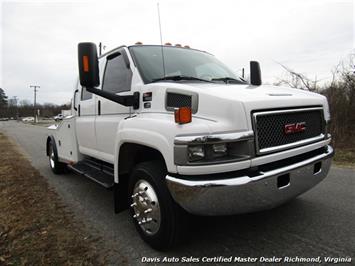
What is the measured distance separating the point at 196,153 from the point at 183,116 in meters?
0.34

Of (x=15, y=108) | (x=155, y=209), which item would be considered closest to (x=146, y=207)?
(x=155, y=209)

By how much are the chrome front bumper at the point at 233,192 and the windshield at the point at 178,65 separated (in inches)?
55.2

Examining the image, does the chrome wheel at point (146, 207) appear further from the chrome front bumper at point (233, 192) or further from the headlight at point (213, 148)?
the headlight at point (213, 148)

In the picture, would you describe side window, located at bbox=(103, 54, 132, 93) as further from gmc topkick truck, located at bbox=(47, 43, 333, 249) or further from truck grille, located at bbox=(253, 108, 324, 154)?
truck grille, located at bbox=(253, 108, 324, 154)

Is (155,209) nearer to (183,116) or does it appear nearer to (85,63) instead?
(183,116)

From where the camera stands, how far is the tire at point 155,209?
9.07 feet

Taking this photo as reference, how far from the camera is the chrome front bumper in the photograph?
7.95 ft

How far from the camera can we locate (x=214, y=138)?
8.00 ft

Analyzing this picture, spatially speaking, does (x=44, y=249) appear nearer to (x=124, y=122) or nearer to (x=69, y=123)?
(x=124, y=122)

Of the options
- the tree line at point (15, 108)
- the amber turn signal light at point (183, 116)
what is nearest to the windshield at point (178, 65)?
the amber turn signal light at point (183, 116)

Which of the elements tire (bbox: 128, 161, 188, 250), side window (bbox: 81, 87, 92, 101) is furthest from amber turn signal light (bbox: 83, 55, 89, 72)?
side window (bbox: 81, 87, 92, 101)

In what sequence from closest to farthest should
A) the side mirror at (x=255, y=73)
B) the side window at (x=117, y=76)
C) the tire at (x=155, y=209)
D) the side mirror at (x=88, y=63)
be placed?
the tire at (x=155, y=209) < the side mirror at (x=88, y=63) < the side window at (x=117, y=76) < the side mirror at (x=255, y=73)

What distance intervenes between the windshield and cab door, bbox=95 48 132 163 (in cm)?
23

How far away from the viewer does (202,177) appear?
98.3 inches
